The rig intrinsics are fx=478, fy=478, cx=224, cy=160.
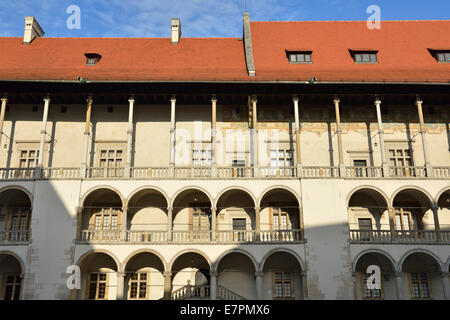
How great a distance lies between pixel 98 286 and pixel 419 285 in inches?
604

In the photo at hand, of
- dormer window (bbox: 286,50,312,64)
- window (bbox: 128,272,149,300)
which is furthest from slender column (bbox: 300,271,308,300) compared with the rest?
dormer window (bbox: 286,50,312,64)

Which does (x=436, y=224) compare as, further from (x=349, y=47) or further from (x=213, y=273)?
(x=349, y=47)

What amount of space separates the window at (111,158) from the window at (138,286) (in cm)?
567

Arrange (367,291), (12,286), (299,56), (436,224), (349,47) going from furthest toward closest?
1. (349,47)
2. (299,56)
3. (12,286)
4. (367,291)
5. (436,224)

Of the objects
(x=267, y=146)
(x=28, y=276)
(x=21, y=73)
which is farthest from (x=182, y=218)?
(x=21, y=73)

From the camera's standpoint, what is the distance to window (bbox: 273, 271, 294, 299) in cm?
2252

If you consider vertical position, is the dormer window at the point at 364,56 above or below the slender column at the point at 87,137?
above

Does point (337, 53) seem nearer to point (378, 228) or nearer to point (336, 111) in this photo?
point (336, 111)

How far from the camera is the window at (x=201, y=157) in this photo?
24656 millimetres

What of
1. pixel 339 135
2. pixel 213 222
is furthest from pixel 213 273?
pixel 339 135

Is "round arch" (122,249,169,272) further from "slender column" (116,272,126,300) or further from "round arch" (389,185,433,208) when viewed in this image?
"round arch" (389,185,433,208)

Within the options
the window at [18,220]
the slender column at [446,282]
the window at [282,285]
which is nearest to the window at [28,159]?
the window at [18,220]

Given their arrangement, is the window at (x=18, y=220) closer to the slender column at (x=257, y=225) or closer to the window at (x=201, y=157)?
the window at (x=201, y=157)

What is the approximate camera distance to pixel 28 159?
965 inches
